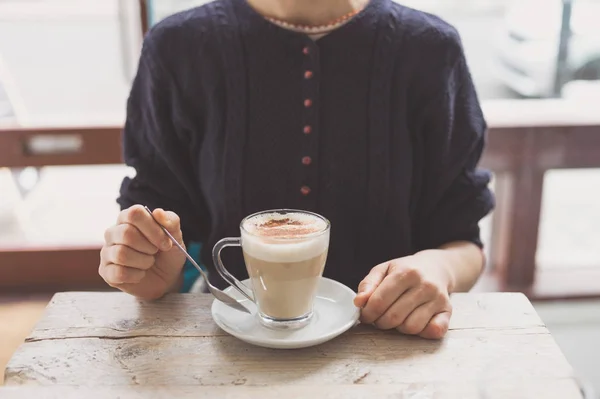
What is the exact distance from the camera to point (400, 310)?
0.78 metres

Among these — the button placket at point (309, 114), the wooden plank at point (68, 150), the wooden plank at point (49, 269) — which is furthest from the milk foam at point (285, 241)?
the wooden plank at point (49, 269)

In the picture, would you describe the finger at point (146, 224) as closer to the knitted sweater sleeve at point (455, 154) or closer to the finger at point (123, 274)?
the finger at point (123, 274)

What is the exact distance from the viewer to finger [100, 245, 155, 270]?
827 mm

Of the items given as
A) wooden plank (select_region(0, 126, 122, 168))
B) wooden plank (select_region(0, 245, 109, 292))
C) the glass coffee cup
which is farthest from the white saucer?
wooden plank (select_region(0, 245, 109, 292))

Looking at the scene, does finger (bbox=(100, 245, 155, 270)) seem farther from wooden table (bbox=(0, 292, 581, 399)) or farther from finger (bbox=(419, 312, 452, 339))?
finger (bbox=(419, 312, 452, 339))

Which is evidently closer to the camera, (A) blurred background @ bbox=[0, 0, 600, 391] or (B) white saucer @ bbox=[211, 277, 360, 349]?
(B) white saucer @ bbox=[211, 277, 360, 349]

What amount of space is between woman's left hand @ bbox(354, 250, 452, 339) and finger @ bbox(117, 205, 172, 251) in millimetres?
256

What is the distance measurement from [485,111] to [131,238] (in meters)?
1.36

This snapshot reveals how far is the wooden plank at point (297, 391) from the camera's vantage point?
66 cm

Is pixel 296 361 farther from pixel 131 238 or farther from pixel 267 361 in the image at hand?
pixel 131 238

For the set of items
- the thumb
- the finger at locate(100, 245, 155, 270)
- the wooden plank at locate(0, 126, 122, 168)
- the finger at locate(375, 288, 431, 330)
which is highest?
the thumb

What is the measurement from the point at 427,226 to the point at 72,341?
60cm

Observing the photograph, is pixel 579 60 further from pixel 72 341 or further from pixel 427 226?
pixel 72 341

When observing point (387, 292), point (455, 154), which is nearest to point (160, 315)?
point (387, 292)
